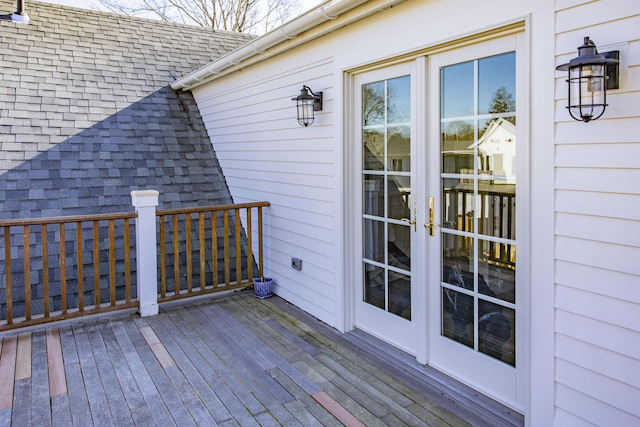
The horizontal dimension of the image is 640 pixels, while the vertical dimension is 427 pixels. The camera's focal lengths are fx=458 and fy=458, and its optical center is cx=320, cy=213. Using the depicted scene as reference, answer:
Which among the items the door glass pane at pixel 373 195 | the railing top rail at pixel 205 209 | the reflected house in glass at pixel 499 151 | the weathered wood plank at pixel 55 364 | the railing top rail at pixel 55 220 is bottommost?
the weathered wood plank at pixel 55 364

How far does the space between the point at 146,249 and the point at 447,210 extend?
9.01 feet

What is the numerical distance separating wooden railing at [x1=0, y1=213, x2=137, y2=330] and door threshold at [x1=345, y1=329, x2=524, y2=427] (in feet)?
7.62

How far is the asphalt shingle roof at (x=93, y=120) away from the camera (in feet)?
16.2

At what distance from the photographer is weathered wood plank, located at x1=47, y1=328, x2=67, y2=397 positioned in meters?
2.91

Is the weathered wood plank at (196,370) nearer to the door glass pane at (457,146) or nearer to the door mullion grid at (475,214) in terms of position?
the door mullion grid at (475,214)

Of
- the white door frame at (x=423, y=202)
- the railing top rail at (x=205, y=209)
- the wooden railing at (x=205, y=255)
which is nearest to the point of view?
the white door frame at (x=423, y=202)

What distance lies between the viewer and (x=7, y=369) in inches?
124

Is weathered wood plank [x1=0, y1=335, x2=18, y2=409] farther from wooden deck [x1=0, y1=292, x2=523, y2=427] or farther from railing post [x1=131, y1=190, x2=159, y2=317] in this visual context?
railing post [x1=131, y1=190, x2=159, y2=317]

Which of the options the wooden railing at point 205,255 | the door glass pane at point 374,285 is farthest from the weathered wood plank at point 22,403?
the door glass pane at point 374,285

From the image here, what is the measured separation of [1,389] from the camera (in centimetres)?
289

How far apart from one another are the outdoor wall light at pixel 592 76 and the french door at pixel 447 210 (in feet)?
1.39

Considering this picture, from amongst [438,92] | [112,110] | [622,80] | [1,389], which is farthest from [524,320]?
[112,110]

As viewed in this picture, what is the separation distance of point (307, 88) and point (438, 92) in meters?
1.36

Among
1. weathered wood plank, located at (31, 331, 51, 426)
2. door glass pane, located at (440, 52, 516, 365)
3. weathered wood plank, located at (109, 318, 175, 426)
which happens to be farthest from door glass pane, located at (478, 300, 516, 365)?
weathered wood plank, located at (31, 331, 51, 426)
